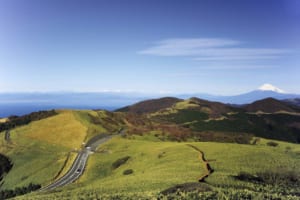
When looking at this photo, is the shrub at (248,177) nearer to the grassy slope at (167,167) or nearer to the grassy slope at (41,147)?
the grassy slope at (167,167)

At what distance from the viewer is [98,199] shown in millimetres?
32500

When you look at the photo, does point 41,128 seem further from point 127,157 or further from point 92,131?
point 127,157

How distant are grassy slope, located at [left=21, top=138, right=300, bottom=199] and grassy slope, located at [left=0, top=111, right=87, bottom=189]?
43.2ft

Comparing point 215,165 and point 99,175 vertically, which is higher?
point 215,165

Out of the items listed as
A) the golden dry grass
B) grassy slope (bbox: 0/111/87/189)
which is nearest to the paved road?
grassy slope (bbox: 0/111/87/189)

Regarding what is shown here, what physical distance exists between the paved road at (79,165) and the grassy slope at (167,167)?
8.60 feet

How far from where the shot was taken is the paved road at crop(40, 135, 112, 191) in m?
74.9

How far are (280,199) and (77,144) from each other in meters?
91.6

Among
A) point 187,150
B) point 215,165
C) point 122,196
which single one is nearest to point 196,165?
point 215,165

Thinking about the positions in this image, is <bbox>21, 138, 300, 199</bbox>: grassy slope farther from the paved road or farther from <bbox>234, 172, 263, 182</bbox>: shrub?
the paved road

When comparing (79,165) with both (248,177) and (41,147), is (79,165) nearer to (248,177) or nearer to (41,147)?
(41,147)

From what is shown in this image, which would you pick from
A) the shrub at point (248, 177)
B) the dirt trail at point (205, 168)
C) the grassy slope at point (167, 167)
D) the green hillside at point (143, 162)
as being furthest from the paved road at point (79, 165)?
the shrub at point (248, 177)

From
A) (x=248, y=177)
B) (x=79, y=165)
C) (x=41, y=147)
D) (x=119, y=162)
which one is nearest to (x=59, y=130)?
(x=41, y=147)

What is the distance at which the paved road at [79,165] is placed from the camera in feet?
246
